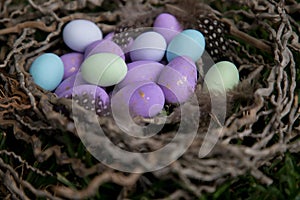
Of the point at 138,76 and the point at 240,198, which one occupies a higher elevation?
the point at 138,76

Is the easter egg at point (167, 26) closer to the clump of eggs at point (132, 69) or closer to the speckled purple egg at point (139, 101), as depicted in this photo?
the clump of eggs at point (132, 69)

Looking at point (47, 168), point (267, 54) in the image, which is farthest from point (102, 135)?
point (267, 54)

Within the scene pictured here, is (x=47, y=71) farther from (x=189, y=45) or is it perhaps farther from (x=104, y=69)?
(x=189, y=45)

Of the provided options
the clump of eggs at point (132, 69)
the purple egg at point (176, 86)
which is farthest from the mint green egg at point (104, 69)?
the purple egg at point (176, 86)

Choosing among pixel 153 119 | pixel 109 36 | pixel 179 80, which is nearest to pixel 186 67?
pixel 179 80

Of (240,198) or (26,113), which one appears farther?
(26,113)

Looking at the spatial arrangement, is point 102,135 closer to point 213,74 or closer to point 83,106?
point 83,106
